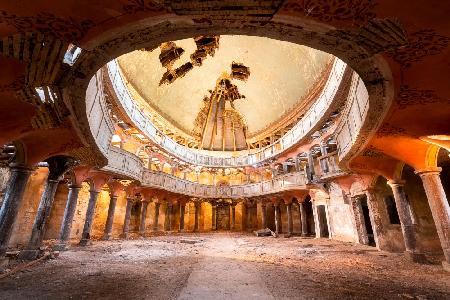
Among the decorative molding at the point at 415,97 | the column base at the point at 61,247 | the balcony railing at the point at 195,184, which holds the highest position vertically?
the balcony railing at the point at 195,184

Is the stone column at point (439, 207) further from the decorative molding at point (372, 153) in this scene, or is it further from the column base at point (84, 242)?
the column base at point (84, 242)

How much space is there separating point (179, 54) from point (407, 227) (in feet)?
63.2

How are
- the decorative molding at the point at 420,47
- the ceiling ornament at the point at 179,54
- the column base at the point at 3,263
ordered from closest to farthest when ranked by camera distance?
the decorative molding at the point at 420,47 → the column base at the point at 3,263 → the ceiling ornament at the point at 179,54

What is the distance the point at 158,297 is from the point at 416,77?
20.0 feet

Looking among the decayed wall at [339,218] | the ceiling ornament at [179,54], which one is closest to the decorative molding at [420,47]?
the decayed wall at [339,218]

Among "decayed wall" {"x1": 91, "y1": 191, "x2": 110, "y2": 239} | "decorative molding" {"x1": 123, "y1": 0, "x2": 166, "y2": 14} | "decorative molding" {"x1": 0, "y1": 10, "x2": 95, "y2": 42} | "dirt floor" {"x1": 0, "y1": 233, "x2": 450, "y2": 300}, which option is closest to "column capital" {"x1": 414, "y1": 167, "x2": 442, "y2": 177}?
"dirt floor" {"x1": 0, "y1": 233, "x2": 450, "y2": 300}

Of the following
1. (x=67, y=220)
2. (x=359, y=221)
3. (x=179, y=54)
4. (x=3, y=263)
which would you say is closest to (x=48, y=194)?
(x=67, y=220)

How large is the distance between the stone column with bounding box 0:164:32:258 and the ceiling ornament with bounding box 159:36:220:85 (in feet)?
49.3

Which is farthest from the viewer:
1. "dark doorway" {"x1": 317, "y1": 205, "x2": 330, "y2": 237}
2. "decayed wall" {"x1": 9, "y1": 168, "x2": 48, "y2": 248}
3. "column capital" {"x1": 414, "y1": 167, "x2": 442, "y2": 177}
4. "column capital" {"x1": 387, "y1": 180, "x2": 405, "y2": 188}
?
"dark doorway" {"x1": 317, "y1": 205, "x2": 330, "y2": 237}

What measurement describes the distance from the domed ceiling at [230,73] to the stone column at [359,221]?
10.8m

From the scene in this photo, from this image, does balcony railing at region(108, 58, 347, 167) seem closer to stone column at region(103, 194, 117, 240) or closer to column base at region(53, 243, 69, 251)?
stone column at region(103, 194, 117, 240)

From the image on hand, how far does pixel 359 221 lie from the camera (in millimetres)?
12680

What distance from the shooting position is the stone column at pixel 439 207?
22.5ft

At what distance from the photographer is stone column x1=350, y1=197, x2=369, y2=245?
12.4 m
